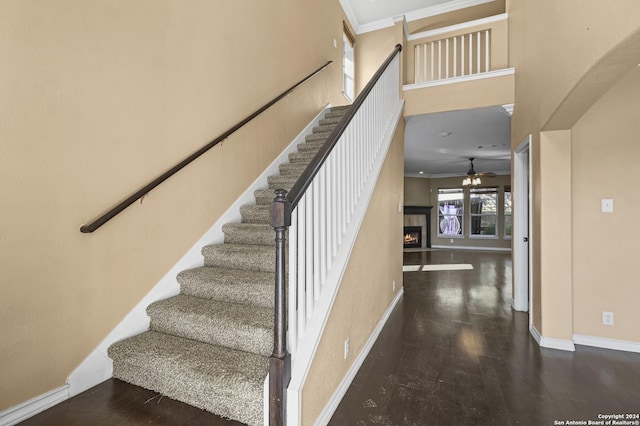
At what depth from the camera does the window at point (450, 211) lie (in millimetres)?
10344

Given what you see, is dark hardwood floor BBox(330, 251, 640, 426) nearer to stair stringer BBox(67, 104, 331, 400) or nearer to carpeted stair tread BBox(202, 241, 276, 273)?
carpeted stair tread BBox(202, 241, 276, 273)

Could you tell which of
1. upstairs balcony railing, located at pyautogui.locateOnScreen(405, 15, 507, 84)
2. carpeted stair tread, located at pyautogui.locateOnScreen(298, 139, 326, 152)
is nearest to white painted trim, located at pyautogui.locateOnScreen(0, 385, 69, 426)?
carpeted stair tread, located at pyautogui.locateOnScreen(298, 139, 326, 152)

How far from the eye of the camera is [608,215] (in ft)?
9.07

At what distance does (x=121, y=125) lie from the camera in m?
1.87

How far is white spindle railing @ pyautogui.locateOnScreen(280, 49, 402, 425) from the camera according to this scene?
1.42 meters

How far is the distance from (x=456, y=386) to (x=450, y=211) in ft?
30.6

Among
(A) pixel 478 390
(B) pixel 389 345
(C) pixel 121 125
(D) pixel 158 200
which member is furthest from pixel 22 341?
(A) pixel 478 390

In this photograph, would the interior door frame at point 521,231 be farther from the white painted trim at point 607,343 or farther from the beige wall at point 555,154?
the white painted trim at point 607,343

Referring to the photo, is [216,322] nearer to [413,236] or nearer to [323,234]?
[323,234]

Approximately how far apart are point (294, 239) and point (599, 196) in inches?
125

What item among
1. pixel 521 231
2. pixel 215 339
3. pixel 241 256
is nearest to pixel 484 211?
pixel 521 231

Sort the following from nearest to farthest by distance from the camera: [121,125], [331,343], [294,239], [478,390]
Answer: [294,239] < [331,343] < [121,125] < [478,390]

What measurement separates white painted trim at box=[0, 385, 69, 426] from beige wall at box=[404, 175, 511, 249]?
998cm

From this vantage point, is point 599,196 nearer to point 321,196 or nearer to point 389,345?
point 389,345
